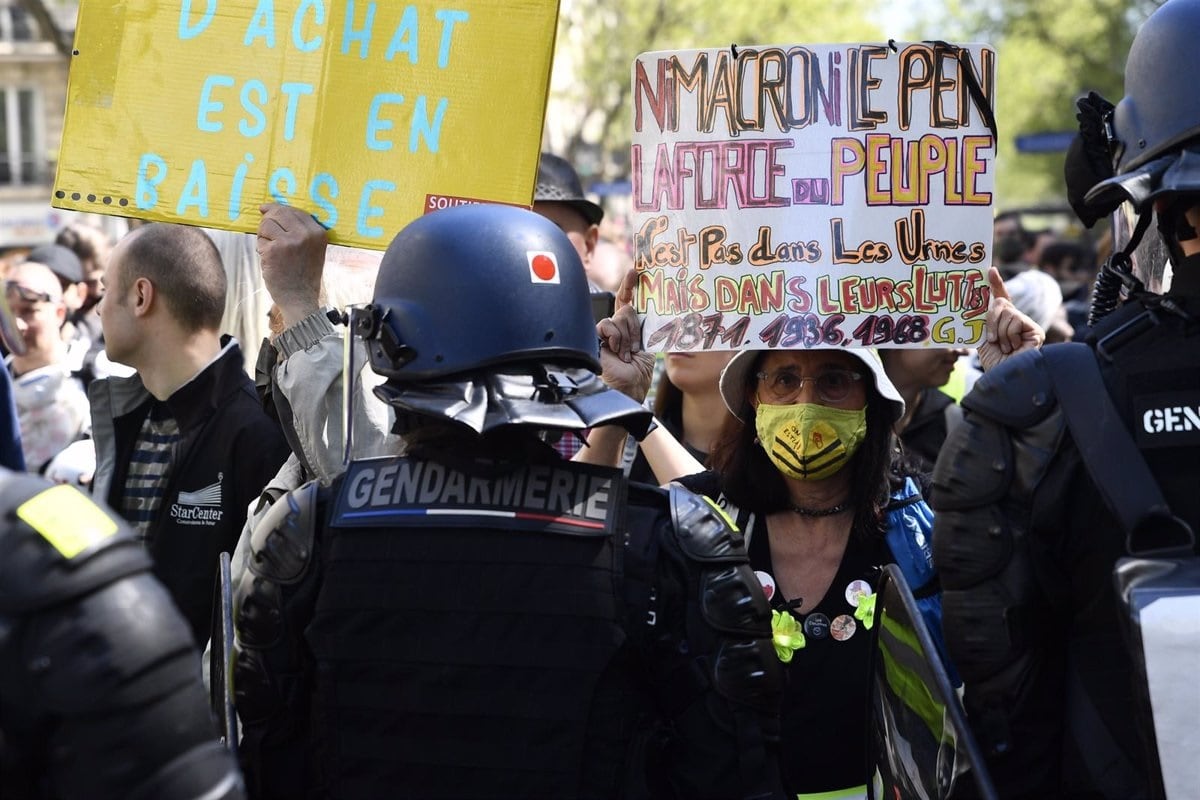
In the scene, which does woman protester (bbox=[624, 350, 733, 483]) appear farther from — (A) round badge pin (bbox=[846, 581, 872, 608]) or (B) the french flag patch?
(B) the french flag patch

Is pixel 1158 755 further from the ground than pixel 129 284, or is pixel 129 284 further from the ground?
pixel 129 284

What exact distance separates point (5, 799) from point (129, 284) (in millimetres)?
3022

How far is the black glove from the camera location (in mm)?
2629

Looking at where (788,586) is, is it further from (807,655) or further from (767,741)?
(767,741)

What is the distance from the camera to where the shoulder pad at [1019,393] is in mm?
2344

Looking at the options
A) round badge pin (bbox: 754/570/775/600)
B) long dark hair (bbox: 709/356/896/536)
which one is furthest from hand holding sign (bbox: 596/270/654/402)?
round badge pin (bbox: 754/570/775/600)

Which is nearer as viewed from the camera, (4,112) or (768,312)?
(768,312)

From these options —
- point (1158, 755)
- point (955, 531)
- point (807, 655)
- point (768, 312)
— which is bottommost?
point (807, 655)

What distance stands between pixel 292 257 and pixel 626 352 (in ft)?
2.85

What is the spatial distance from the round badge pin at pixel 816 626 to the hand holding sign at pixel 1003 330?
2.31ft

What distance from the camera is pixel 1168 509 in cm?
221

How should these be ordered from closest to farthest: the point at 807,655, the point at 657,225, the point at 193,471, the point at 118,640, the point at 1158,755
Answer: the point at 118,640 < the point at 1158,755 < the point at 807,655 < the point at 657,225 < the point at 193,471

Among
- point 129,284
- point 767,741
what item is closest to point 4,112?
point 129,284

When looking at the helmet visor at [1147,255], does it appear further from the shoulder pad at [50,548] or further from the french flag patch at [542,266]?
the shoulder pad at [50,548]
